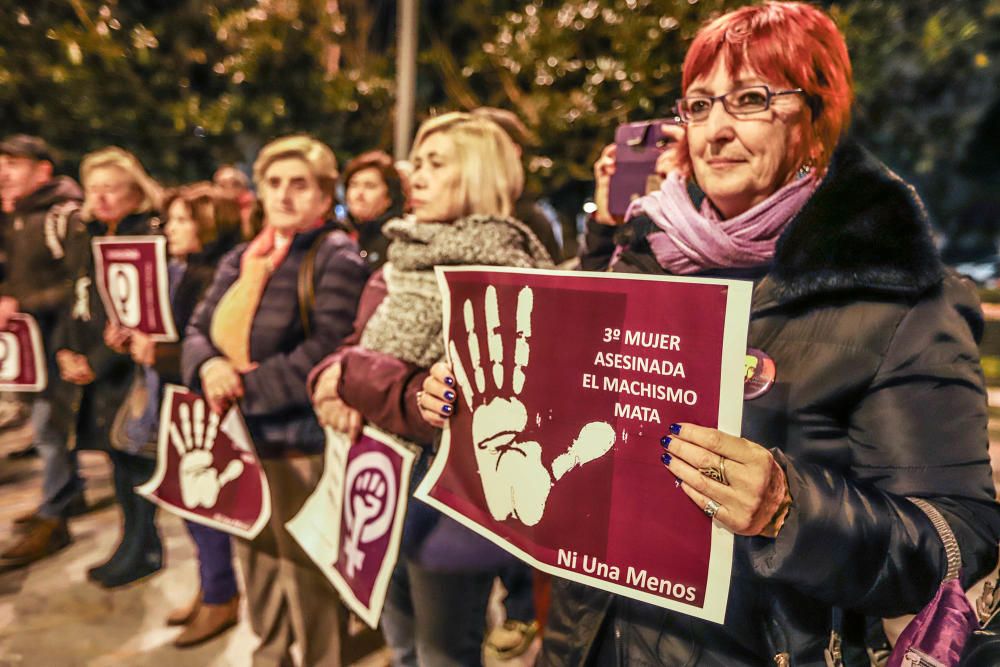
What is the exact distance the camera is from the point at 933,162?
3.05 m

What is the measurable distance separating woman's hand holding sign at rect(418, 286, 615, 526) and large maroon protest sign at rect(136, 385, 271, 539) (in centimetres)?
118

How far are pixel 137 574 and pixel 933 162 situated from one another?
15.5 ft

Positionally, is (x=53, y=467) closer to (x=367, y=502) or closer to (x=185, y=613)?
(x=185, y=613)

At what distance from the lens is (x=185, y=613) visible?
9.09ft

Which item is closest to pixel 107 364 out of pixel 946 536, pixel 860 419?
pixel 860 419

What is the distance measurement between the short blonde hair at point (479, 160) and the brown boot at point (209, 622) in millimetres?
2296

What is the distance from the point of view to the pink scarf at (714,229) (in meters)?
0.99

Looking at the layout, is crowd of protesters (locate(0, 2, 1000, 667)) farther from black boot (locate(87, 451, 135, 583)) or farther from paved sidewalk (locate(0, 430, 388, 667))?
black boot (locate(87, 451, 135, 583))

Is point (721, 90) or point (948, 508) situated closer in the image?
point (948, 508)

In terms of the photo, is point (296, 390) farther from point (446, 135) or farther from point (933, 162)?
point (933, 162)

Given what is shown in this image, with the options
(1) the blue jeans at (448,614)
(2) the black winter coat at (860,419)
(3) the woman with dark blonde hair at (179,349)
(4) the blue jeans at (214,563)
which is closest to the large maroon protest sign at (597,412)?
(2) the black winter coat at (860,419)

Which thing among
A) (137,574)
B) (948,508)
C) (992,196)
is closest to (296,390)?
(948,508)

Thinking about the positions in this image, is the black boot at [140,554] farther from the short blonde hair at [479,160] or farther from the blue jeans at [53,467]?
the short blonde hair at [479,160]

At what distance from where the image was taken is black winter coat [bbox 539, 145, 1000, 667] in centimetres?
85
